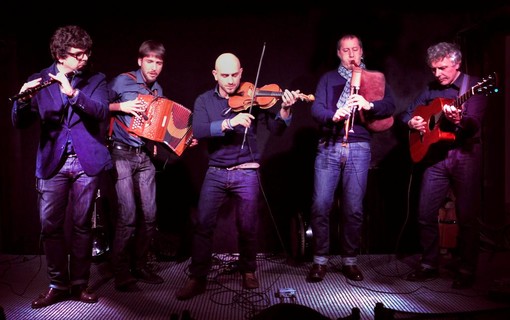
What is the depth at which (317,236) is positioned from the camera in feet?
15.2

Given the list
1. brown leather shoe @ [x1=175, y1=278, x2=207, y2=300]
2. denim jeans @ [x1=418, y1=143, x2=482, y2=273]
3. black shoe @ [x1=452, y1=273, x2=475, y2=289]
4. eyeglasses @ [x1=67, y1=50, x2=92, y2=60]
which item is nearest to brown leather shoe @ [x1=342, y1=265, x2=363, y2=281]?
denim jeans @ [x1=418, y1=143, x2=482, y2=273]

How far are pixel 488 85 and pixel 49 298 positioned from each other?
13.1 ft

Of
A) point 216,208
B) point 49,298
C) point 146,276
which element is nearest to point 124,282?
point 146,276

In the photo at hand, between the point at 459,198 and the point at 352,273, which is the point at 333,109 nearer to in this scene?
the point at 459,198

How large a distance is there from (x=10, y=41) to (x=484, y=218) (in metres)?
6.08

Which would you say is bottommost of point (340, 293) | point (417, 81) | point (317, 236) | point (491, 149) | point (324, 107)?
point (340, 293)

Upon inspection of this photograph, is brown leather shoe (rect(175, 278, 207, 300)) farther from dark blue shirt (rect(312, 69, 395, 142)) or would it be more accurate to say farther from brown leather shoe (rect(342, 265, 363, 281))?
dark blue shirt (rect(312, 69, 395, 142))

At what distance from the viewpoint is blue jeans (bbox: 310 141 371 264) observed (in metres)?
4.55

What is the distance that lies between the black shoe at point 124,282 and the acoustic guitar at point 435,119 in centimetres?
293

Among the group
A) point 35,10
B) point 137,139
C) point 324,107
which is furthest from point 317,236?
point 35,10

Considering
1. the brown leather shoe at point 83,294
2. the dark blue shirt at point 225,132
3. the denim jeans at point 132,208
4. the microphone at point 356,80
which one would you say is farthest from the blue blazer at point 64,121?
the microphone at point 356,80

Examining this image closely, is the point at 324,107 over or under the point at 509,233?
over

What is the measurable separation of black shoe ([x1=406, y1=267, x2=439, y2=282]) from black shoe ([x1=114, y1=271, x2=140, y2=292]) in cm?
259

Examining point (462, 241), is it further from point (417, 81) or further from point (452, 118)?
point (417, 81)
